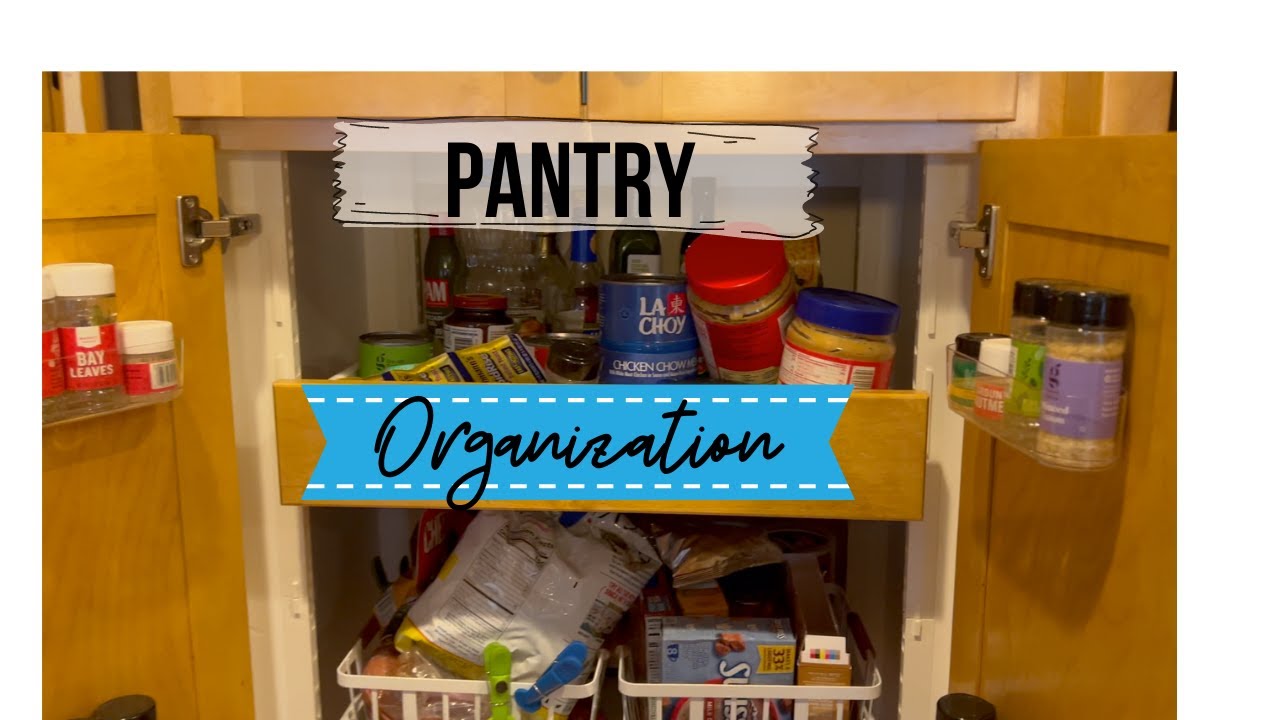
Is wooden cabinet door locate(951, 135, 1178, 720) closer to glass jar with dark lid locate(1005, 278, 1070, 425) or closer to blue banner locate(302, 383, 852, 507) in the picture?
glass jar with dark lid locate(1005, 278, 1070, 425)

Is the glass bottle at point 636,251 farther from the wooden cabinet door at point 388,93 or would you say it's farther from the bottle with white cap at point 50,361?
the bottle with white cap at point 50,361

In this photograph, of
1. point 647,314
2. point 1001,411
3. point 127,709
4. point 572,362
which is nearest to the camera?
point 1001,411

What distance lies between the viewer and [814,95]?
3.27ft

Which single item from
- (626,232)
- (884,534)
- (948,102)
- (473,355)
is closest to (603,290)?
(473,355)

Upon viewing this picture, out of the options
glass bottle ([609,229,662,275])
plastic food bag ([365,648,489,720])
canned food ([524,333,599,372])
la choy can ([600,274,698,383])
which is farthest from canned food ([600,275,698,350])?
plastic food bag ([365,648,489,720])

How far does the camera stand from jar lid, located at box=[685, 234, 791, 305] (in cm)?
103

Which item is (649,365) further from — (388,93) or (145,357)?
(145,357)

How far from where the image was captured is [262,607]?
1191 millimetres

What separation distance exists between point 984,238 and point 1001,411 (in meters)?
0.25

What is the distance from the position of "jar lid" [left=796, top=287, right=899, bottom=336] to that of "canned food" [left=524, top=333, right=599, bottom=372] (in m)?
0.31

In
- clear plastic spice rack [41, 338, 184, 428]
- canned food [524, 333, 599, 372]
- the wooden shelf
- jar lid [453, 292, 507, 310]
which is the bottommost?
the wooden shelf

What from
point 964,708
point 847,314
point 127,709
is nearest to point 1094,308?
point 847,314

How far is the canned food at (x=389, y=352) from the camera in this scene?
117 cm

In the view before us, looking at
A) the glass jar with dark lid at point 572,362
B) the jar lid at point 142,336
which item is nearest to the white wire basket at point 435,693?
the glass jar with dark lid at point 572,362
